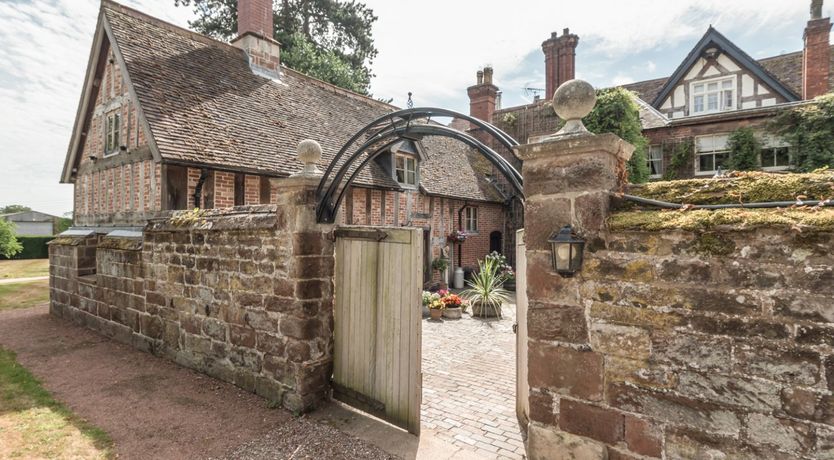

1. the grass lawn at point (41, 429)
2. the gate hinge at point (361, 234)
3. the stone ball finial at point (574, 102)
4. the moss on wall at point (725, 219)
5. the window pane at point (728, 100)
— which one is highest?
the window pane at point (728, 100)

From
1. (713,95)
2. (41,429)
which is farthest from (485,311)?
(713,95)

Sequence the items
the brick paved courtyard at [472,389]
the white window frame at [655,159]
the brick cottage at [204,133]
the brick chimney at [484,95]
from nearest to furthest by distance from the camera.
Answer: the brick paved courtyard at [472,389], the brick cottage at [204,133], the white window frame at [655,159], the brick chimney at [484,95]

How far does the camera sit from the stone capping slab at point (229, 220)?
4.79 meters

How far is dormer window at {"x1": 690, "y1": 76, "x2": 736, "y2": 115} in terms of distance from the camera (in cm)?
1459

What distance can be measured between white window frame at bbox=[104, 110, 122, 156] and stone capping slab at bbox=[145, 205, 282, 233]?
463cm

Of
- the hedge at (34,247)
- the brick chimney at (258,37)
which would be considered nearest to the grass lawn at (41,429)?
the brick chimney at (258,37)

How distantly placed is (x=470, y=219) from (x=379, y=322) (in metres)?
12.5

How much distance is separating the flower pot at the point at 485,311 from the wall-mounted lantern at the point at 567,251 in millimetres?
7251

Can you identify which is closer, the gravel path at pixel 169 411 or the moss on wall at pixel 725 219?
the moss on wall at pixel 725 219

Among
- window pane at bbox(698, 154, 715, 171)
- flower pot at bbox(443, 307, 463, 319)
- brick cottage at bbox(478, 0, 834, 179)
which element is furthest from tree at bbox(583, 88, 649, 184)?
flower pot at bbox(443, 307, 463, 319)

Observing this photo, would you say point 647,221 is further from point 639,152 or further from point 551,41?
point 551,41

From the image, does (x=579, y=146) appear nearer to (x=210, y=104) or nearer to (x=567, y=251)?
(x=567, y=251)

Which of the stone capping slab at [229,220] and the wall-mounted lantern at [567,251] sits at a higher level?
the stone capping slab at [229,220]

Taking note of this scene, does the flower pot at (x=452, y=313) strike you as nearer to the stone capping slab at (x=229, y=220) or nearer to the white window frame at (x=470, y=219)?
the stone capping slab at (x=229, y=220)
